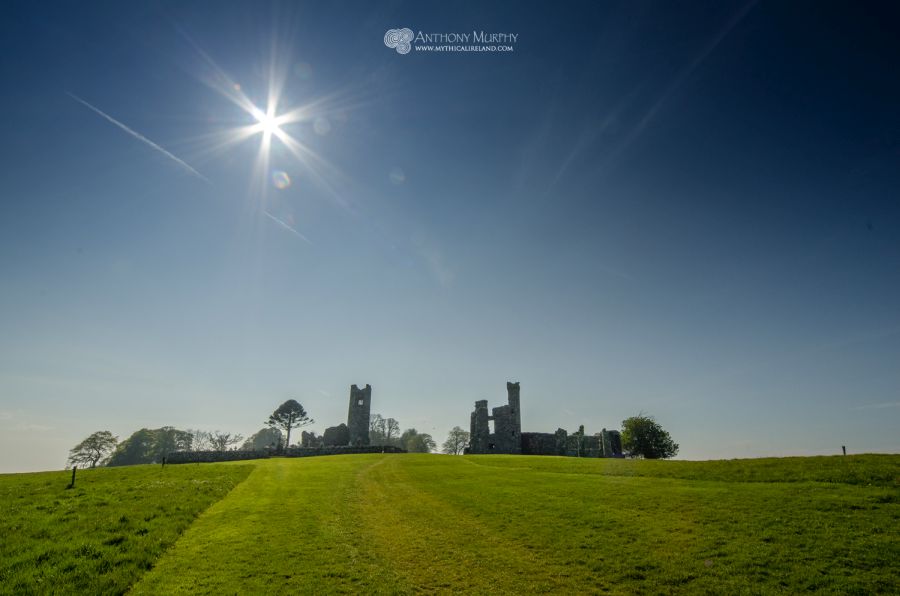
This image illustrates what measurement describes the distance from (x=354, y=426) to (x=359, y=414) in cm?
242

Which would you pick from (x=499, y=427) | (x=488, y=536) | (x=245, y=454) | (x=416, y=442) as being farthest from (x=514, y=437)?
(x=416, y=442)

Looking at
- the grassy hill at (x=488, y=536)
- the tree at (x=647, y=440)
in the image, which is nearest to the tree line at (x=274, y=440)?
the tree at (x=647, y=440)

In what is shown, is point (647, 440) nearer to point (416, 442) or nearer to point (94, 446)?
Result: point (416, 442)

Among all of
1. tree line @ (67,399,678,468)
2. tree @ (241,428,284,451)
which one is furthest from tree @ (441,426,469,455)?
tree @ (241,428,284,451)

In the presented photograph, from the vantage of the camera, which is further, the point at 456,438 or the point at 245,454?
the point at 456,438

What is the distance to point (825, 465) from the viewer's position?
61.9ft

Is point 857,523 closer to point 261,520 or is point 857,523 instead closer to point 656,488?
point 656,488

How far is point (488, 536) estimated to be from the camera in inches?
526

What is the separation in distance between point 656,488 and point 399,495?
39.7 ft

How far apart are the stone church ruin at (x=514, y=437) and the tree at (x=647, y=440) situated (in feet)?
59.6

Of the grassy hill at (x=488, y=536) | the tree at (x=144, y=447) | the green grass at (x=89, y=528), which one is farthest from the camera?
the tree at (x=144, y=447)

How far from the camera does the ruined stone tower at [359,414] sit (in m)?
77.5

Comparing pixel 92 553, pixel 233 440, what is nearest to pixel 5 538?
pixel 92 553

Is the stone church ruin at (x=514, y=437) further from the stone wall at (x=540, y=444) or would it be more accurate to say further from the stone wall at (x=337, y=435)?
the stone wall at (x=337, y=435)
